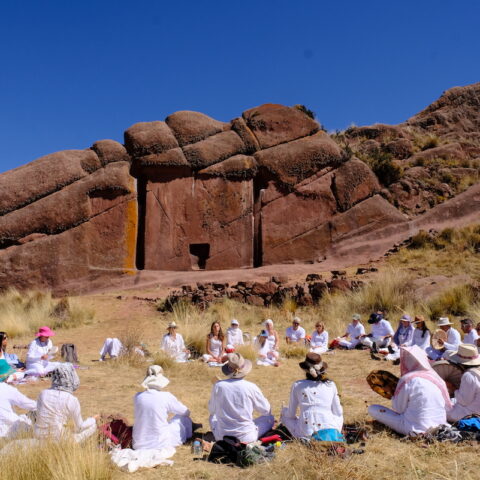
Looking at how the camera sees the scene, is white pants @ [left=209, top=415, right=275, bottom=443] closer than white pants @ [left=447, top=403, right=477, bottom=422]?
Yes

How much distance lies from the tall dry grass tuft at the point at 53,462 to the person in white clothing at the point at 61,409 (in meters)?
0.49

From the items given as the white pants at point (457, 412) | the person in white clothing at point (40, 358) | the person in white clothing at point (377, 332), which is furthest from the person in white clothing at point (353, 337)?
the person in white clothing at point (40, 358)

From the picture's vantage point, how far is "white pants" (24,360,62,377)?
8844 millimetres

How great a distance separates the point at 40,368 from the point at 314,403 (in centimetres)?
573

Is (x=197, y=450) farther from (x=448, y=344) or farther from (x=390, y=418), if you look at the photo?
(x=448, y=344)

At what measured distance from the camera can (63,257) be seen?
18141 mm

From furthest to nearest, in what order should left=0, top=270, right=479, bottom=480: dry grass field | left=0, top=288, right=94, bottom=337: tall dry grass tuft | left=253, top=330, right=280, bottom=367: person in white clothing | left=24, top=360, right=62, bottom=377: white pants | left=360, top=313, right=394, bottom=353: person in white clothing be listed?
left=0, top=288, right=94, bottom=337: tall dry grass tuft < left=360, top=313, right=394, bottom=353: person in white clothing < left=253, top=330, right=280, bottom=367: person in white clothing < left=24, top=360, right=62, bottom=377: white pants < left=0, top=270, right=479, bottom=480: dry grass field

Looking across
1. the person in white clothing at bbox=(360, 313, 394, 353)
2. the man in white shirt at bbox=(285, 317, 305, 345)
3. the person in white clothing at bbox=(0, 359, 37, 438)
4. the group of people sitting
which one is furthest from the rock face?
the person in white clothing at bbox=(0, 359, 37, 438)

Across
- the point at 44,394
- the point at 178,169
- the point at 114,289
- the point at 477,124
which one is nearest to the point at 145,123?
the point at 178,169

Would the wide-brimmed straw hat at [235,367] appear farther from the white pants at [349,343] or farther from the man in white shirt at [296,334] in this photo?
the white pants at [349,343]

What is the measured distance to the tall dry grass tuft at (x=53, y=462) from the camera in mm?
3873

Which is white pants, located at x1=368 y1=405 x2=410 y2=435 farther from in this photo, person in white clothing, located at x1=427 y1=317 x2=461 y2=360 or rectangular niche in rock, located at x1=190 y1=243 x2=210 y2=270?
rectangular niche in rock, located at x1=190 y1=243 x2=210 y2=270

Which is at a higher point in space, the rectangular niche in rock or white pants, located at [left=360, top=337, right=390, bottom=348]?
the rectangular niche in rock

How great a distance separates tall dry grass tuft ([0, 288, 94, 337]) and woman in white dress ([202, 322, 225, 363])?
5641 millimetres
